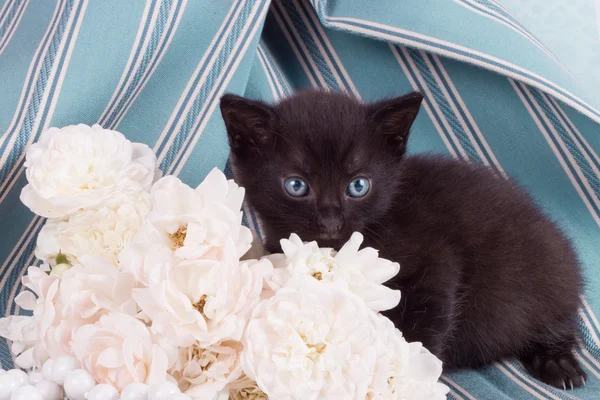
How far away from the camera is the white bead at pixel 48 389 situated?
2.43ft

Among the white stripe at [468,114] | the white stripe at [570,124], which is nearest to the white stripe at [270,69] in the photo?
the white stripe at [468,114]

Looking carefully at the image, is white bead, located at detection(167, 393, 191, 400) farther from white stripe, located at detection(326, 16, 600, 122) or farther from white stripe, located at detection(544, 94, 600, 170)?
white stripe, located at detection(544, 94, 600, 170)

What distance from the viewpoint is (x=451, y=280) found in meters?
1.07

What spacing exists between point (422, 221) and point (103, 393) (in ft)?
1.97

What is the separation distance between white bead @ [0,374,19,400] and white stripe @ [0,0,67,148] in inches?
19.5

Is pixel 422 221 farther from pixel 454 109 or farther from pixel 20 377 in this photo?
pixel 20 377

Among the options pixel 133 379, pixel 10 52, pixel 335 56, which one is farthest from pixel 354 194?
pixel 10 52

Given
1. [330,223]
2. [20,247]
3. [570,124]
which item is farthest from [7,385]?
[570,124]

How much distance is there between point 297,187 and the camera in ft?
3.25

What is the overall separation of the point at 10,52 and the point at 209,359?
2.86 ft

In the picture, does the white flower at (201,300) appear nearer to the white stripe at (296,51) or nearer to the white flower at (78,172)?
the white flower at (78,172)

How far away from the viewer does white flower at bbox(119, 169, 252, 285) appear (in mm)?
703

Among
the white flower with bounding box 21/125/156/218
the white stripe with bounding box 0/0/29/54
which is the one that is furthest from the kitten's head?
the white stripe with bounding box 0/0/29/54

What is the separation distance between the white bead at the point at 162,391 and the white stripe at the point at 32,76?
632mm
